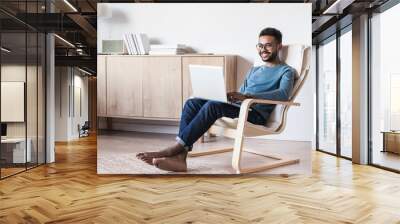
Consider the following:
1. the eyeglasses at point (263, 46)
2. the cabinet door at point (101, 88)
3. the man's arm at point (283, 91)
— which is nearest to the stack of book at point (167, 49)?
the cabinet door at point (101, 88)

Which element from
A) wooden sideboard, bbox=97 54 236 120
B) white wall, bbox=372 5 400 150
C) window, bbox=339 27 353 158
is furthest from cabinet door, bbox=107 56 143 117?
window, bbox=339 27 353 158

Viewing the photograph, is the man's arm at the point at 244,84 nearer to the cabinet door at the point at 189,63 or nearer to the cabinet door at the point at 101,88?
the cabinet door at the point at 189,63

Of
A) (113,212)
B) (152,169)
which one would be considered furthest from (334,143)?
(113,212)

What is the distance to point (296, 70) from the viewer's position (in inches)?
144

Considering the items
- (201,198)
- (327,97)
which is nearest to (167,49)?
(201,198)

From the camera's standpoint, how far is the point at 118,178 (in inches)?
147

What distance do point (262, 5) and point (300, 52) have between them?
1.97ft

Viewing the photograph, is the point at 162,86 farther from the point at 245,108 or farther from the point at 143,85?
the point at 245,108

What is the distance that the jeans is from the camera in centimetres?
348

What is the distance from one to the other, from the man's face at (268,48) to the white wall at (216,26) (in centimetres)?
7

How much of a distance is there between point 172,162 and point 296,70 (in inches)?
57.4

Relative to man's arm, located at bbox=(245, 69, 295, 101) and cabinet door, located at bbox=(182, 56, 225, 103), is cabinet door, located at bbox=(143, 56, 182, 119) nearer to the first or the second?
cabinet door, located at bbox=(182, 56, 225, 103)

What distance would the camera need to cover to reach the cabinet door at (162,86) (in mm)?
3762

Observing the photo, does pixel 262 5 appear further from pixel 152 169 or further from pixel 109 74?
pixel 152 169
